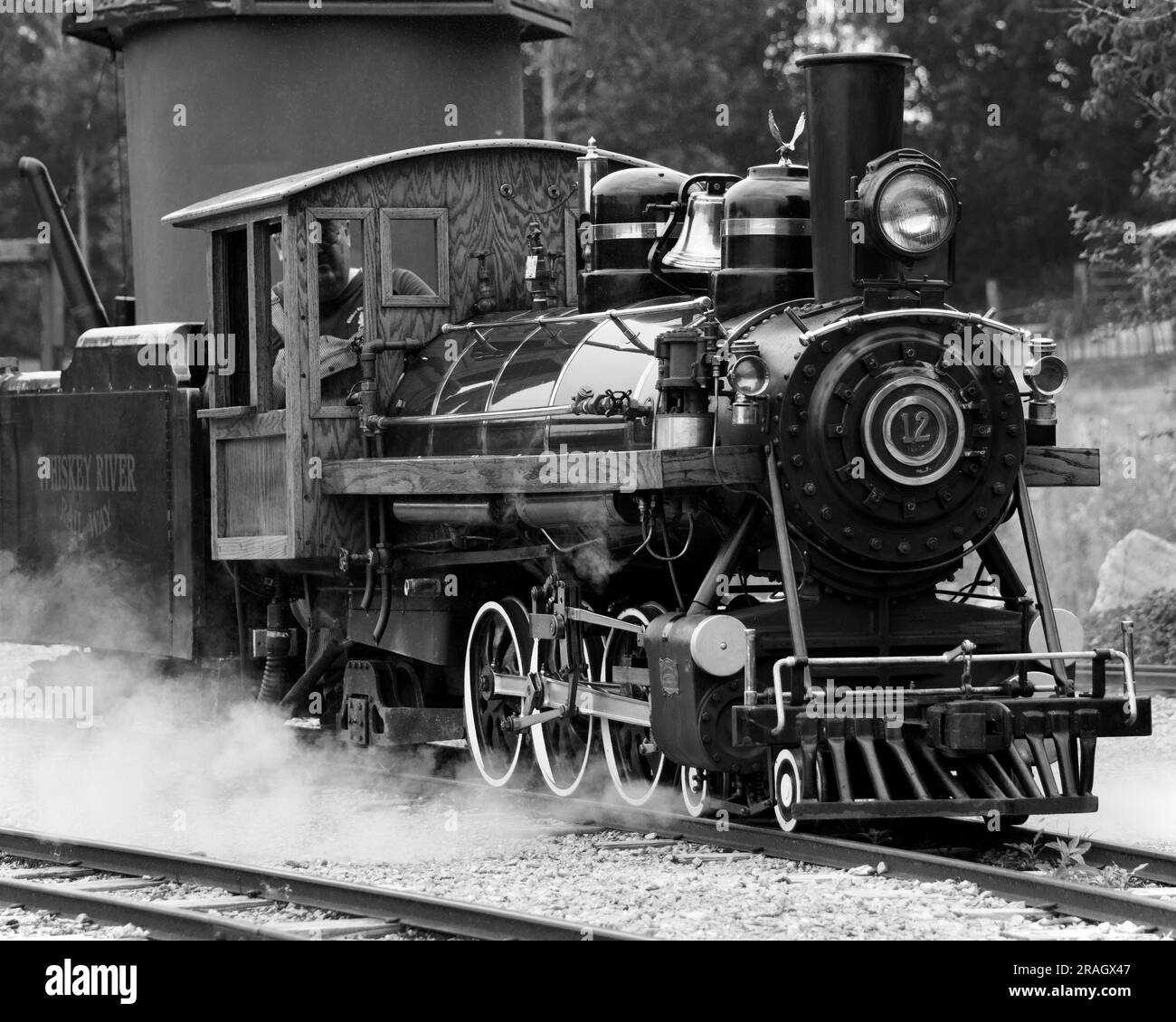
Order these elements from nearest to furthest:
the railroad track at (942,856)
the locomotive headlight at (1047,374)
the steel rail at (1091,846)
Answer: the railroad track at (942,856) < the steel rail at (1091,846) < the locomotive headlight at (1047,374)

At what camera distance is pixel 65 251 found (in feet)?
51.1

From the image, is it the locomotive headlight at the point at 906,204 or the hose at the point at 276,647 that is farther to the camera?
the hose at the point at 276,647

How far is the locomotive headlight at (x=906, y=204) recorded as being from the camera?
7.39 m

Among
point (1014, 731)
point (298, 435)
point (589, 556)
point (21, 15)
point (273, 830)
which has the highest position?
point (21, 15)

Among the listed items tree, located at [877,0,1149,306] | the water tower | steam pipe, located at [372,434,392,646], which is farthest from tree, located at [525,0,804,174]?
steam pipe, located at [372,434,392,646]

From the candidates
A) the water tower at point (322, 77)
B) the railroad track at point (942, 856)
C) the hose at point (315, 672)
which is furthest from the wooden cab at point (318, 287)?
the water tower at point (322, 77)

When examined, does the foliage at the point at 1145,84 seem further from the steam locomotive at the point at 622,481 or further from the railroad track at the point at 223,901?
the railroad track at the point at 223,901

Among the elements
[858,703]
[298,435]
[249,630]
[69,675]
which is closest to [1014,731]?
[858,703]

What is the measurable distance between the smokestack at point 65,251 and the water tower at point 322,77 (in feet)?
7.77

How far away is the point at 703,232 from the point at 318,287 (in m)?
2.20

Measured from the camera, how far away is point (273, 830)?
8.62 metres

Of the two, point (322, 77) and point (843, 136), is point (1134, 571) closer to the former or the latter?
point (322, 77)
